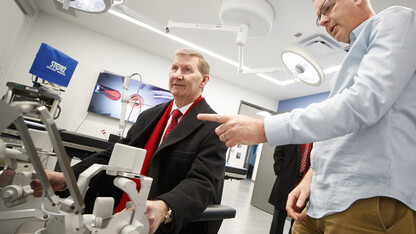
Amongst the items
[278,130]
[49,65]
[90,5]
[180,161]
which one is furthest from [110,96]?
[278,130]

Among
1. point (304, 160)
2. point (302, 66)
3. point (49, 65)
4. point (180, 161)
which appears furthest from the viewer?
point (49, 65)

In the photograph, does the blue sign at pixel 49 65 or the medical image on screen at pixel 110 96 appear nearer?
the blue sign at pixel 49 65

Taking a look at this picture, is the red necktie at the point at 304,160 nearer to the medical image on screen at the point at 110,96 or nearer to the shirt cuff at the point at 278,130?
the shirt cuff at the point at 278,130

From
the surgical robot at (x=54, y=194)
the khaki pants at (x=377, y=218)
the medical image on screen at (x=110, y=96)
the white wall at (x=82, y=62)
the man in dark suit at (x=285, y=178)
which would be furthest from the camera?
the medical image on screen at (x=110, y=96)

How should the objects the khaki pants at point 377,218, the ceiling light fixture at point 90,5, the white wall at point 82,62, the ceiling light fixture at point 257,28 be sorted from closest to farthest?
the khaki pants at point 377,218
the ceiling light fixture at point 90,5
the ceiling light fixture at point 257,28
the white wall at point 82,62

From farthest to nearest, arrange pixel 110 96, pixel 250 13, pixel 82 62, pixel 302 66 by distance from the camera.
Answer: pixel 110 96
pixel 82 62
pixel 250 13
pixel 302 66

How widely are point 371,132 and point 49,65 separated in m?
3.08

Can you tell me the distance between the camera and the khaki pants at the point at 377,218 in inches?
20.5

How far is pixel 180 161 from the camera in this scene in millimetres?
1081

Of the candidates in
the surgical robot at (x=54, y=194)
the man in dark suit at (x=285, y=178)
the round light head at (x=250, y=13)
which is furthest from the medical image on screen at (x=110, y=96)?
the surgical robot at (x=54, y=194)

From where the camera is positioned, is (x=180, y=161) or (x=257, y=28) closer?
(x=180, y=161)

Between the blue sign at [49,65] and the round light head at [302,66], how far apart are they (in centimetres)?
254

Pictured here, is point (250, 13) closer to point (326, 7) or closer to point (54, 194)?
point (326, 7)

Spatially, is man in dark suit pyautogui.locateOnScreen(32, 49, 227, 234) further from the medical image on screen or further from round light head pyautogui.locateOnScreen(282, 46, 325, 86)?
the medical image on screen
